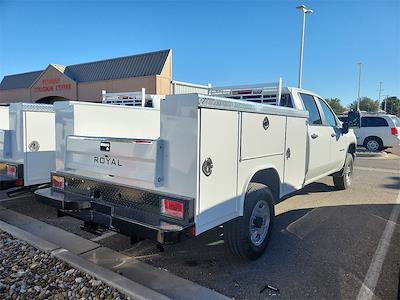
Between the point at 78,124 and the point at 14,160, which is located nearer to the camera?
the point at 78,124

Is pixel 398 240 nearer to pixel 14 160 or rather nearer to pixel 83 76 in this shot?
pixel 14 160

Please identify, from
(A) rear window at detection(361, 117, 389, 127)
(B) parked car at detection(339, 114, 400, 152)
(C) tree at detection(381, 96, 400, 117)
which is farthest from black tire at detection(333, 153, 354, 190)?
(C) tree at detection(381, 96, 400, 117)

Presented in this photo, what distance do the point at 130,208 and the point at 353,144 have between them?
240 inches

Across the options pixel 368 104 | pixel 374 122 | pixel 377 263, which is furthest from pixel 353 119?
pixel 368 104

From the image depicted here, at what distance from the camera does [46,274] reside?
340 centimetres

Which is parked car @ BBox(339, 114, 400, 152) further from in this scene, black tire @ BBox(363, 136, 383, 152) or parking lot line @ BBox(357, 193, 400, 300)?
parking lot line @ BBox(357, 193, 400, 300)

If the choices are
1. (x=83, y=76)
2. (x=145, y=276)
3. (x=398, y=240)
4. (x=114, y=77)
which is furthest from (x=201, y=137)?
(x=83, y=76)

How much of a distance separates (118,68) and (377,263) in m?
26.1

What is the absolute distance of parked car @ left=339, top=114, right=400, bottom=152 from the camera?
1670cm

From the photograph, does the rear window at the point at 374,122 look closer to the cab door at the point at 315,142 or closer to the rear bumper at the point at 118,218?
the cab door at the point at 315,142

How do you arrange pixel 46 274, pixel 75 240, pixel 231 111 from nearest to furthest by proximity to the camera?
pixel 231 111, pixel 46 274, pixel 75 240

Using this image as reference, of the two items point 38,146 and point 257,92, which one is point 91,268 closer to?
point 38,146

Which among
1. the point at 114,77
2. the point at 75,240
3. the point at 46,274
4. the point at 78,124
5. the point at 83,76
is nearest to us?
the point at 46,274

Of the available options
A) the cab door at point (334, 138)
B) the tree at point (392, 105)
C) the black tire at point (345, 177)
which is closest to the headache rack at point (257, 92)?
the cab door at point (334, 138)
